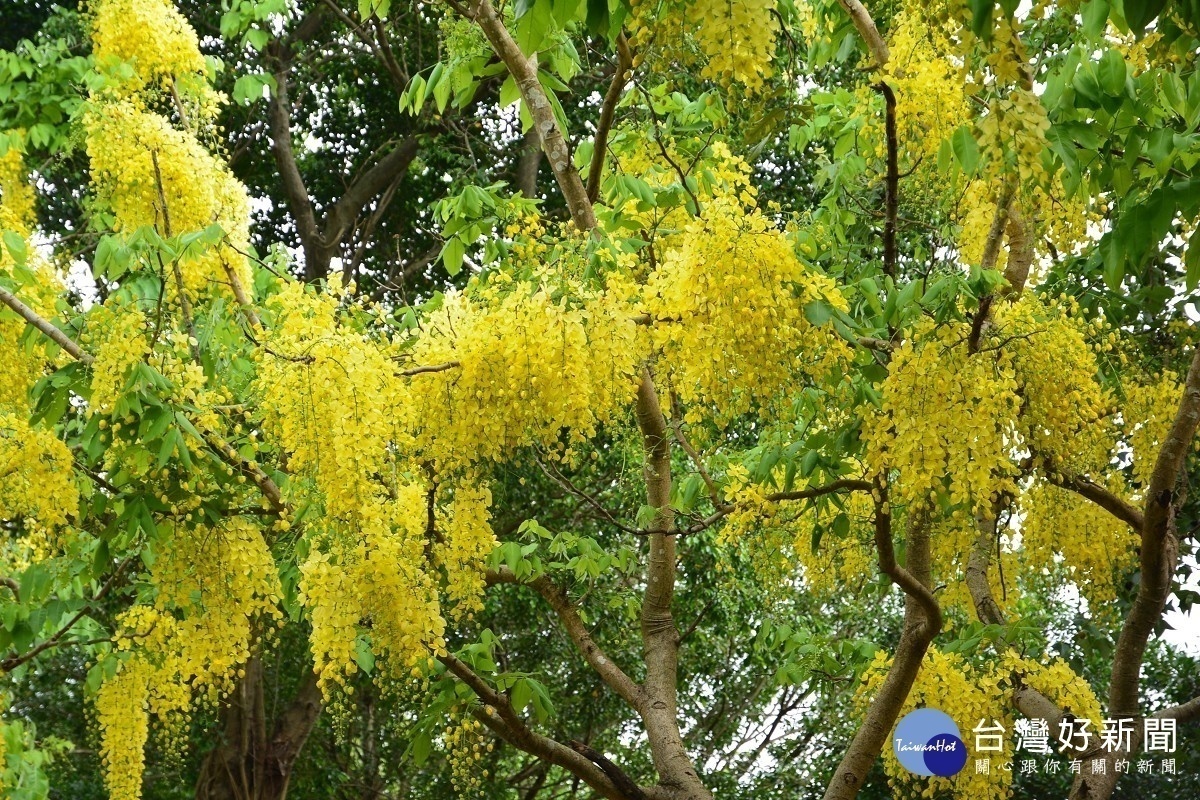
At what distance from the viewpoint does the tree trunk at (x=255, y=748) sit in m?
6.77

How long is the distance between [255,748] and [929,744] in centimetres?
419

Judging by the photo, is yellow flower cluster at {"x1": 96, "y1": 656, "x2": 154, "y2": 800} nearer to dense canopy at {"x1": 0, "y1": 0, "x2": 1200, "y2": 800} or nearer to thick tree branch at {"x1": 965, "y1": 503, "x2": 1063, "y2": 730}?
dense canopy at {"x1": 0, "y1": 0, "x2": 1200, "y2": 800}

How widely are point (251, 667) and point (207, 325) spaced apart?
12.5ft

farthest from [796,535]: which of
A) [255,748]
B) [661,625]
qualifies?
[255,748]

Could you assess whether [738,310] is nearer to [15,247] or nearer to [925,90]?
[925,90]

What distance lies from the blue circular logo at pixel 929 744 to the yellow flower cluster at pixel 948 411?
4.02ft

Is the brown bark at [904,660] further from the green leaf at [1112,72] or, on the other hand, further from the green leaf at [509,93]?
the green leaf at [509,93]

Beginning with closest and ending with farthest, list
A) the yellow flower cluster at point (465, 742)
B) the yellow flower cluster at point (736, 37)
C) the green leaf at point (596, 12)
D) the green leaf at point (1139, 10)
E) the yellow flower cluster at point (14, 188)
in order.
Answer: the green leaf at point (1139, 10) < the green leaf at point (596, 12) < the yellow flower cluster at point (736, 37) < the yellow flower cluster at point (465, 742) < the yellow flower cluster at point (14, 188)

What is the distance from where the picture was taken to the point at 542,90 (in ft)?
10.3

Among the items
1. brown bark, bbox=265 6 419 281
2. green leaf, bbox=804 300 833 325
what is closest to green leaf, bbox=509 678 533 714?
green leaf, bbox=804 300 833 325

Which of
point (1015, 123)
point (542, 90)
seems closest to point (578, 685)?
point (542, 90)

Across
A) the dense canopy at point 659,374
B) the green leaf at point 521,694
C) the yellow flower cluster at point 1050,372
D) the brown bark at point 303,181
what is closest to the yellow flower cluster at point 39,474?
the dense canopy at point 659,374

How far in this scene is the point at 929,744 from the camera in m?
3.68

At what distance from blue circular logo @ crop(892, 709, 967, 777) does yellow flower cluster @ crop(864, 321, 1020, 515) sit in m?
1.23
